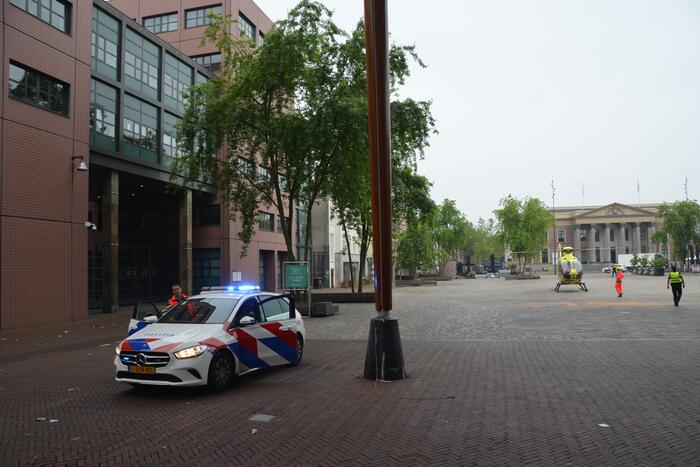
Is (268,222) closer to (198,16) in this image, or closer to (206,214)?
(206,214)

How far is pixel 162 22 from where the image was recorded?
133ft

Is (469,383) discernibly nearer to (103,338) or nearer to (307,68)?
(103,338)

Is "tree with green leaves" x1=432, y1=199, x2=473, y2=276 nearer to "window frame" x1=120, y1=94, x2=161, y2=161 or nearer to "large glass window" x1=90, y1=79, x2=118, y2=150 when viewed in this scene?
"window frame" x1=120, y1=94, x2=161, y2=161

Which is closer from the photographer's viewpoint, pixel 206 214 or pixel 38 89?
pixel 38 89

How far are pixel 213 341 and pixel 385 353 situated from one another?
2.81 m

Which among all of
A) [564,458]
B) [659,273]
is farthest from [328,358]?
[659,273]

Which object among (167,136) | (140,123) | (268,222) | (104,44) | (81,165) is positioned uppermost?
(104,44)

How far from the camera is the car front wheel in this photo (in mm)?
8039

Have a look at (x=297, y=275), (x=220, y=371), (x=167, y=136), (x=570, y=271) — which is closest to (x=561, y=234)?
(x=570, y=271)

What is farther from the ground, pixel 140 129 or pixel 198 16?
pixel 198 16

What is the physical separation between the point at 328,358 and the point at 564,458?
681 cm

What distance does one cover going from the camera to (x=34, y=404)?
760cm

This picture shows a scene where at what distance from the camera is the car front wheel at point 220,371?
8039 millimetres

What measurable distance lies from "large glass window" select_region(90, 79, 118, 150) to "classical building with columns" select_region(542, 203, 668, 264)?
105094 mm
